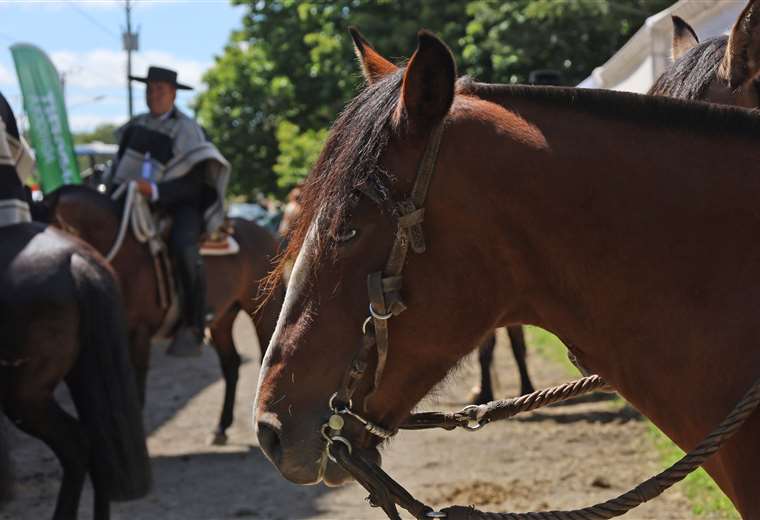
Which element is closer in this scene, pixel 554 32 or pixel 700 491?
pixel 700 491

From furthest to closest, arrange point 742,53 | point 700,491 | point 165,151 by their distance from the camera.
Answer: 1. point 165,151
2. point 700,491
3. point 742,53

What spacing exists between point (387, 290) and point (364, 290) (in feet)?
0.19

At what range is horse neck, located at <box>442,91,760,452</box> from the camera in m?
1.73

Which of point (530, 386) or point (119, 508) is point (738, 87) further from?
point (530, 386)

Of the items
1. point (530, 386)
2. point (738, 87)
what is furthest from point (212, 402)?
point (738, 87)

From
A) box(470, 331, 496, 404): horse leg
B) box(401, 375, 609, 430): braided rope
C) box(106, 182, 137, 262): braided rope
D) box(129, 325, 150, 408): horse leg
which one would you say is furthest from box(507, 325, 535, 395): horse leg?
box(401, 375, 609, 430): braided rope

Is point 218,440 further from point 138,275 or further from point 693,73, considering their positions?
point 693,73

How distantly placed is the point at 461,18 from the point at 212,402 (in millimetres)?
→ 11963

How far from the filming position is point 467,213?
1785 millimetres

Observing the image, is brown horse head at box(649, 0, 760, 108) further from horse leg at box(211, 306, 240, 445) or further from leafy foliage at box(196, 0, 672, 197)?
leafy foliage at box(196, 0, 672, 197)

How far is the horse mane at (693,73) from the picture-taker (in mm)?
2520

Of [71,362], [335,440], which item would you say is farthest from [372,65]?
→ [71,362]

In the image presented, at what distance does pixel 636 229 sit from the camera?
5.77 ft

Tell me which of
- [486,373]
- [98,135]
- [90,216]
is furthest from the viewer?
[98,135]
